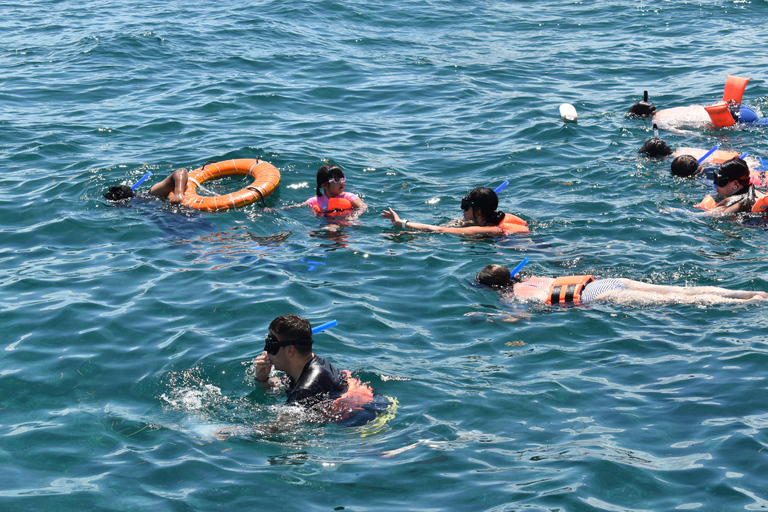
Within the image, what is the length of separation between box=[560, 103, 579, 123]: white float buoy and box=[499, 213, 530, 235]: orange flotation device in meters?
4.46

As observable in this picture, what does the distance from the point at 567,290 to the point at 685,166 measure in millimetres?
4208

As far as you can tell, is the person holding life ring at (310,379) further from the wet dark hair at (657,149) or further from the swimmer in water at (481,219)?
the wet dark hair at (657,149)

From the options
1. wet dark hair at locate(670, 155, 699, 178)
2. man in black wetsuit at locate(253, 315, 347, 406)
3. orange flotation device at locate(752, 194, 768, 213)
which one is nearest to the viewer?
man in black wetsuit at locate(253, 315, 347, 406)

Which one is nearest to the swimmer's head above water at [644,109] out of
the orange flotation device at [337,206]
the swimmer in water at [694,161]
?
the swimmer in water at [694,161]

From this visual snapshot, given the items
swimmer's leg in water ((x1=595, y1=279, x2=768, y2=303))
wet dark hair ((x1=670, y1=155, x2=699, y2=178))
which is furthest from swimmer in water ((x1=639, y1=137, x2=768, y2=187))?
swimmer's leg in water ((x1=595, y1=279, x2=768, y2=303))

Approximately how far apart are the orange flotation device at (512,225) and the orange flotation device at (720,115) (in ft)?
15.8

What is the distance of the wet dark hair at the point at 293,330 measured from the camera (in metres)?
5.63

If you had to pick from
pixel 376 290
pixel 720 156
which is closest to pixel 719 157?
pixel 720 156

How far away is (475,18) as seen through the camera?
21.7 m

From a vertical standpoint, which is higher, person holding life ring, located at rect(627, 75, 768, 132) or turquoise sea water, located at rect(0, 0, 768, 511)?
person holding life ring, located at rect(627, 75, 768, 132)

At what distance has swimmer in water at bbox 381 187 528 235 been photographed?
362 inches

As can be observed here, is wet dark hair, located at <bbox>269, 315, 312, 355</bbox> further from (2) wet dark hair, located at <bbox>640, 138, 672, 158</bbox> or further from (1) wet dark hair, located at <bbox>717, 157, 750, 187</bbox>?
(2) wet dark hair, located at <bbox>640, 138, 672, 158</bbox>

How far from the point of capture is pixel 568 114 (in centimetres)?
1320

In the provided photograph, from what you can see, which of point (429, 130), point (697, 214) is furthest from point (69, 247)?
point (697, 214)
